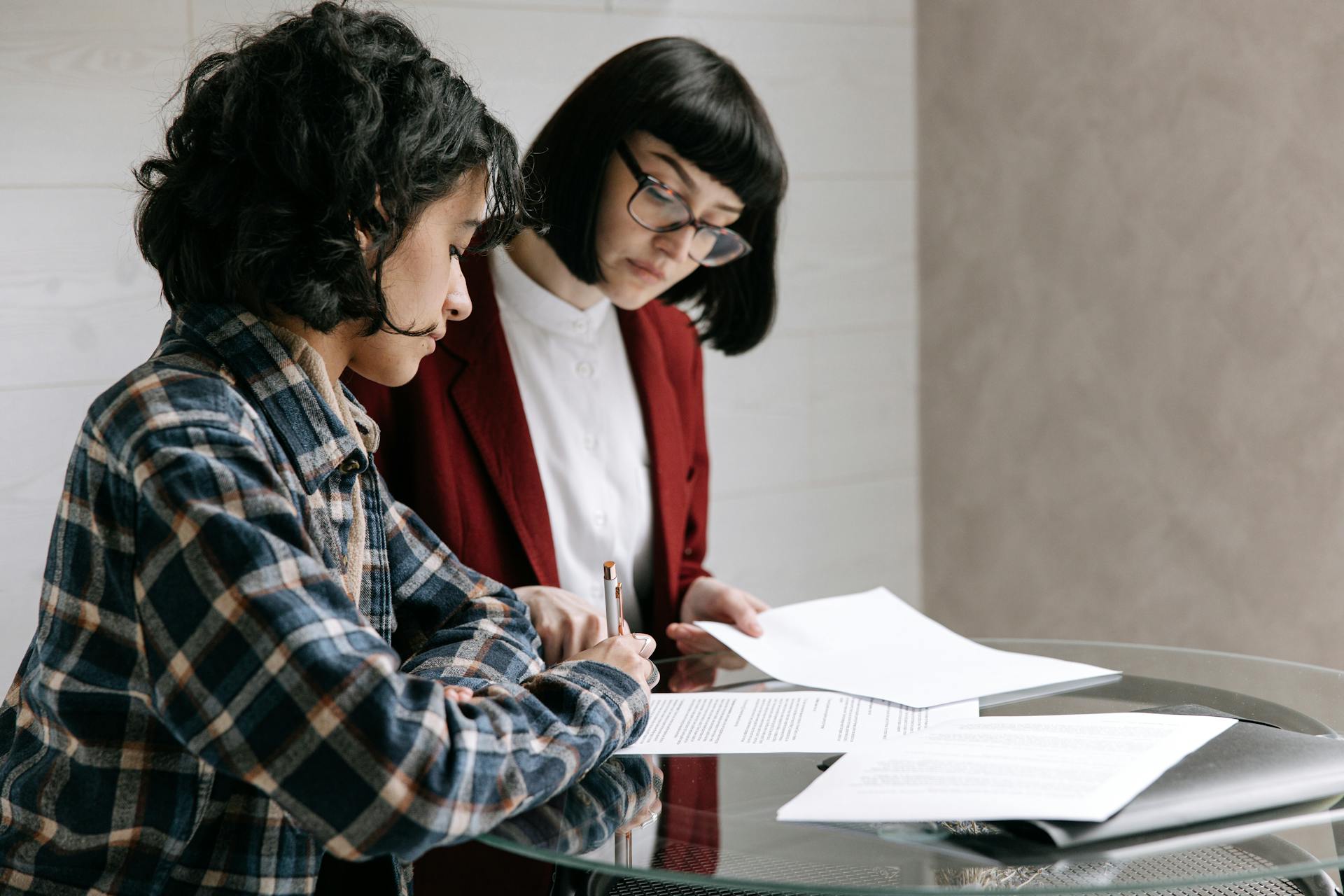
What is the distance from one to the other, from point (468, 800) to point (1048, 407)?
2.01 m

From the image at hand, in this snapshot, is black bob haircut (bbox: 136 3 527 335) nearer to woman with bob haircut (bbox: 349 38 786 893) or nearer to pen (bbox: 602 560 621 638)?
pen (bbox: 602 560 621 638)

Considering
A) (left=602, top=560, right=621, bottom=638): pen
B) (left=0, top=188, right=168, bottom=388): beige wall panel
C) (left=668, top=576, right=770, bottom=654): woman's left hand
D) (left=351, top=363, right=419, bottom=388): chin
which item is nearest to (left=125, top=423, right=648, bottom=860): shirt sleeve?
(left=351, top=363, right=419, bottom=388): chin

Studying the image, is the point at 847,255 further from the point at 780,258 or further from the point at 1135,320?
the point at 1135,320

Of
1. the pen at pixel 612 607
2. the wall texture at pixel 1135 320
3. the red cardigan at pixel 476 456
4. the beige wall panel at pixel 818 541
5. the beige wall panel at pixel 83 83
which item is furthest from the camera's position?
the beige wall panel at pixel 818 541

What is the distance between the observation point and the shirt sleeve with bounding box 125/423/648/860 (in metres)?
0.86

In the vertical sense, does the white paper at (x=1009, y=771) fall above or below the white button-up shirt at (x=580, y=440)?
below

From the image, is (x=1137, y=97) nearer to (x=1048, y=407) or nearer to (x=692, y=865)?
(x=1048, y=407)

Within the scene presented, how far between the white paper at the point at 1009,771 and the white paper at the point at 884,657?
7.6 inches

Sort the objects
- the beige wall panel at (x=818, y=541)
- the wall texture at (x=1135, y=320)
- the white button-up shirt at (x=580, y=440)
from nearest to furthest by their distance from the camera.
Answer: the white button-up shirt at (x=580, y=440)
the wall texture at (x=1135, y=320)
the beige wall panel at (x=818, y=541)

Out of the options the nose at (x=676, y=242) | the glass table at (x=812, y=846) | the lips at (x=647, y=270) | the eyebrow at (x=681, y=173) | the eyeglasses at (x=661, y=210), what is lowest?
the glass table at (x=812, y=846)

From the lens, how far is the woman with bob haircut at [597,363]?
5.41ft

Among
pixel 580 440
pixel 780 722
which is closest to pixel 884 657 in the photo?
pixel 780 722

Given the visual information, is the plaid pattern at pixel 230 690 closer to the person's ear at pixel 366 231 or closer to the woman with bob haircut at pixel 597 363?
the person's ear at pixel 366 231

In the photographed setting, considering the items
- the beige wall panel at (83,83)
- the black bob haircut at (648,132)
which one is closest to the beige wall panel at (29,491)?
the beige wall panel at (83,83)
